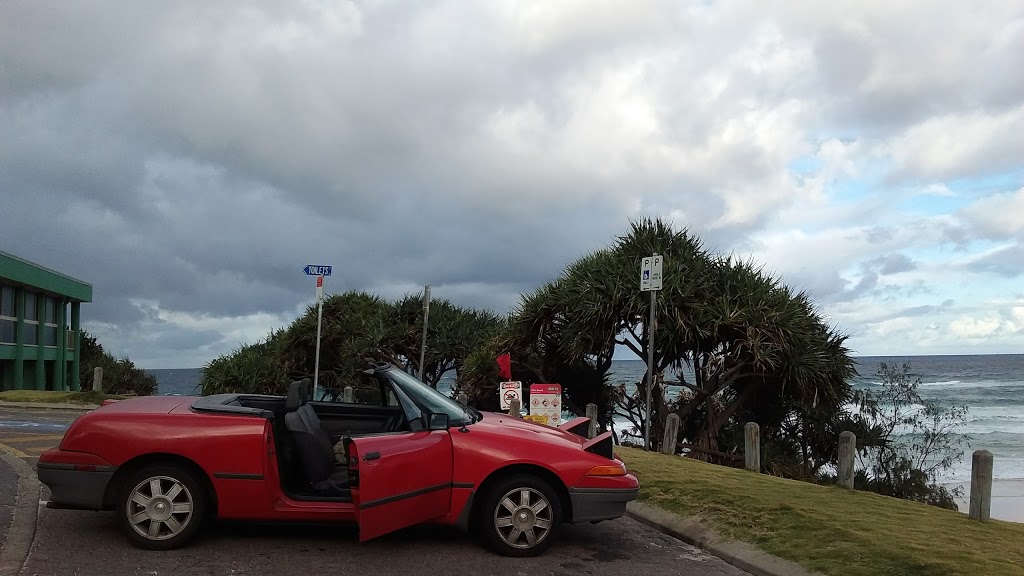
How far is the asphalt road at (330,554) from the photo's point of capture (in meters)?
5.66

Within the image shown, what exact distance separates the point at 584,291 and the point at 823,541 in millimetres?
11976

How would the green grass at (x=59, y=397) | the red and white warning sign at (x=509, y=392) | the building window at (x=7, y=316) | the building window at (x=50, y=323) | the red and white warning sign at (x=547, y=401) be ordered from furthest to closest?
the building window at (x=50, y=323) < the building window at (x=7, y=316) < the green grass at (x=59, y=397) < the red and white warning sign at (x=509, y=392) < the red and white warning sign at (x=547, y=401)

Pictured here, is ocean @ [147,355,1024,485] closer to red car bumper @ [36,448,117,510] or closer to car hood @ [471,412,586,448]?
car hood @ [471,412,586,448]

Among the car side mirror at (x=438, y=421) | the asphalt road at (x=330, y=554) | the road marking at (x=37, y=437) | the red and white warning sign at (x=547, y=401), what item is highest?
the car side mirror at (x=438, y=421)

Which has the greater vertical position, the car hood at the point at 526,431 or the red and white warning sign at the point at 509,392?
the car hood at the point at 526,431

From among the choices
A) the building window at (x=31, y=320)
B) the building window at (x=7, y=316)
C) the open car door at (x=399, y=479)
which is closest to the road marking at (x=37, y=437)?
the open car door at (x=399, y=479)

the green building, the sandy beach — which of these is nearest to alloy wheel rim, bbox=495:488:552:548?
the sandy beach

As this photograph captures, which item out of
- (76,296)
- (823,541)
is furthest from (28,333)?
(823,541)

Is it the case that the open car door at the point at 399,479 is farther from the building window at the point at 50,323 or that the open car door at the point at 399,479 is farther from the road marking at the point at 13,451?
the building window at the point at 50,323

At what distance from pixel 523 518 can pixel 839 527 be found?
8.92 feet

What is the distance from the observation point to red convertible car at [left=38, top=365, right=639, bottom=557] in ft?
19.4

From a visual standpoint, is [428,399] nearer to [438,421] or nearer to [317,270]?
[438,421]

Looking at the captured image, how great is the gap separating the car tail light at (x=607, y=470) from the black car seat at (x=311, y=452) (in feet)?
5.83

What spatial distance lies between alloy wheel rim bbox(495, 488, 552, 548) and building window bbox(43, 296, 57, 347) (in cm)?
3512
